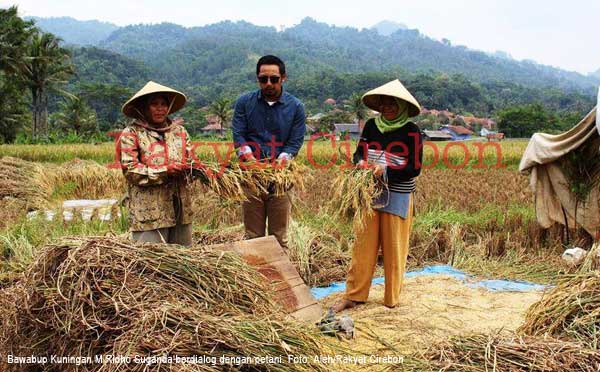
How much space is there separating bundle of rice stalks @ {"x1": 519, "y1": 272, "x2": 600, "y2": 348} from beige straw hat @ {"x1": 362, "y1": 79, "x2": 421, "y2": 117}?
5.18 feet

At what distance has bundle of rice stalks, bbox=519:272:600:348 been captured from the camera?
2.48 metres

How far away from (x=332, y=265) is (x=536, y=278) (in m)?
1.90

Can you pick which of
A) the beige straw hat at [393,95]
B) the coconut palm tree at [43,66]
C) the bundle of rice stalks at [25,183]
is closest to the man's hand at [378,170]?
the beige straw hat at [393,95]

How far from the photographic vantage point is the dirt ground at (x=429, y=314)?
3463mm

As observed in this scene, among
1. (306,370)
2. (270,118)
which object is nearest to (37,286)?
(306,370)

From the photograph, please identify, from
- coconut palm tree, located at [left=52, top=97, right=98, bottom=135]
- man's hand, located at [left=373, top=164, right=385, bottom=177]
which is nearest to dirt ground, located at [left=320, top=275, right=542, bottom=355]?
man's hand, located at [left=373, top=164, right=385, bottom=177]

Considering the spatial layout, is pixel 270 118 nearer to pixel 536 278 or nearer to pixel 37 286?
pixel 37 286

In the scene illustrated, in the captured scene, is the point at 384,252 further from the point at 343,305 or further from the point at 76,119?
the point at 76,119

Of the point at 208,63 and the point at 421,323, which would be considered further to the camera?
the point at 208,63

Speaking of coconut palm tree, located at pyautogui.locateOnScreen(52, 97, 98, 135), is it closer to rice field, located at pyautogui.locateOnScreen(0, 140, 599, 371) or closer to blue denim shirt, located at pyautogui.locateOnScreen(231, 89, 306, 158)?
rice field, located at pyautogui.locateOnScreen(0, 140, 599, 371)

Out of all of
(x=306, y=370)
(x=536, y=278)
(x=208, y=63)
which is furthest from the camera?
(x=208, y=63)

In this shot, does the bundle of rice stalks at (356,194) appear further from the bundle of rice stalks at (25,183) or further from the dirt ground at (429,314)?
the bundle of rice stalks at (25,183)

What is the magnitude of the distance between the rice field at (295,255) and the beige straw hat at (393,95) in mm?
444

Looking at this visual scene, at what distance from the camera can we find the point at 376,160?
155 inches
